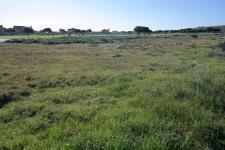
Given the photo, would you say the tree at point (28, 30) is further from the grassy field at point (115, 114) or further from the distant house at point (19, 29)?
the grassy field at point (115, 114)

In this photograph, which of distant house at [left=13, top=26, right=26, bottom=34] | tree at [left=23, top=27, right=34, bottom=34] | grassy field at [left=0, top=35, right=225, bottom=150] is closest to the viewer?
grassy field at [left=0, top=35, right=225, bottom=150]

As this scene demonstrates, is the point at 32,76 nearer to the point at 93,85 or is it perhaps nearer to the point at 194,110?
the point at 93,85

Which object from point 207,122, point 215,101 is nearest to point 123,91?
point 215,101

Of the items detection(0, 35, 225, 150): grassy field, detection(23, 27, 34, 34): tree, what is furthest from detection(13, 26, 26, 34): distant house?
detection(0, 35, 225, 150): grassy field

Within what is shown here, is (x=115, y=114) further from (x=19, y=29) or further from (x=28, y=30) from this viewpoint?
(x=19, y=29)

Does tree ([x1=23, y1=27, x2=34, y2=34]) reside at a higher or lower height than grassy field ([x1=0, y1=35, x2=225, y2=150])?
higher

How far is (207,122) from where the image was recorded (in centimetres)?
971

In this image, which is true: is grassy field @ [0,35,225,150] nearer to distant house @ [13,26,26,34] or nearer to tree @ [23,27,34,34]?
tree @ [23,27,34,34]

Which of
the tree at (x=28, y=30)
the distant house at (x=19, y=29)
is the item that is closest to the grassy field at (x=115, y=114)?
the tree at (x=28, y=30)

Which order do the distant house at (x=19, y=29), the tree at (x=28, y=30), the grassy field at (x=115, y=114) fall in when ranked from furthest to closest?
the distant house at (x=19, y=29)
the tree at (x=28, y=30)
the grassy field at (x=115, y=114)

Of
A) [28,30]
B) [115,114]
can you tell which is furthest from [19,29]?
[115,114]

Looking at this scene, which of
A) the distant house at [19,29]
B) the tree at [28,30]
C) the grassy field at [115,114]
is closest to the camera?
the grassy field at [115,114]

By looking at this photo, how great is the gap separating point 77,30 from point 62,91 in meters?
127

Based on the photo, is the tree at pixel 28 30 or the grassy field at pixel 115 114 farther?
the tree at pixel 28 30
